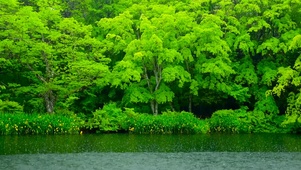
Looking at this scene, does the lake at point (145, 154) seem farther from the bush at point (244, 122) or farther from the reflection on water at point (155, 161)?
the bush at point (244, 122)

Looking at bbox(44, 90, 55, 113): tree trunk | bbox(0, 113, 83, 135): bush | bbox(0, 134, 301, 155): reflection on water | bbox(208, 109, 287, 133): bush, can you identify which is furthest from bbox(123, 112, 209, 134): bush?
bbox(44, 90, 55, 113): tree trunk

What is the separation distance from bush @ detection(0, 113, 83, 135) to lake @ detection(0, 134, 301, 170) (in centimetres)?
142

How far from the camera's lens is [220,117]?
2612 centimetres

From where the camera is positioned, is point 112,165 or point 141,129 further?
point 141,129

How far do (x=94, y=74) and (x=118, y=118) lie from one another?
3.15m

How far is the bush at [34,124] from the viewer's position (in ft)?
71.9

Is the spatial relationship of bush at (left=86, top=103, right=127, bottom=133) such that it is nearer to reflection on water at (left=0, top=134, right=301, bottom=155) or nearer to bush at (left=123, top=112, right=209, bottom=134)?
bush at (left=123, top=112, right=209, bottom=134)

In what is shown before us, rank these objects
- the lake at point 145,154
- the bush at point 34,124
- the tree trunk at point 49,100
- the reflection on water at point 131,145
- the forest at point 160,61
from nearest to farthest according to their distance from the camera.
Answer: the lake at point 145,154, the reflection on water at point 131,145, the bush at point 34,124, the forest at point 160,61, the tree trunk at point 49,100

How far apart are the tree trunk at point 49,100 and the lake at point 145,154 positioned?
5.33m

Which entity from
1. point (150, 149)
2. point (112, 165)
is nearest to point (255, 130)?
point (150, 149)

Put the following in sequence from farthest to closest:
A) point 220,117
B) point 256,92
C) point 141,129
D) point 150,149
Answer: point 256,92 < point 220,117 < point 141,129 < point 150,149

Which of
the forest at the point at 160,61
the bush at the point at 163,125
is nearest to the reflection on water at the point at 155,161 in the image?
the bush at the point at 163,125

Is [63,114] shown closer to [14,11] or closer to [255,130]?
[14,11]

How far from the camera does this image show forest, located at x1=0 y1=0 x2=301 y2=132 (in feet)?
82.2
